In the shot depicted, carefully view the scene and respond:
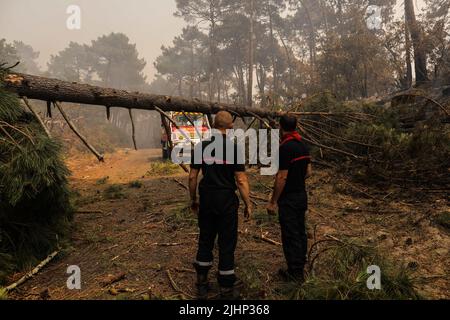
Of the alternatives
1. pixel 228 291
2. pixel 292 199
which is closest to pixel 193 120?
pixel 292 199

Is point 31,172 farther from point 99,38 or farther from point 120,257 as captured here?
point 99,38

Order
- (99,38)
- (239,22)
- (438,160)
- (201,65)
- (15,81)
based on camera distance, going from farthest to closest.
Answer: (99,38)
(201,65)
(239,22)
(438,160)
(15,81)

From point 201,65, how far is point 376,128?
41.6 metres

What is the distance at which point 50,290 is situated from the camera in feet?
11.5

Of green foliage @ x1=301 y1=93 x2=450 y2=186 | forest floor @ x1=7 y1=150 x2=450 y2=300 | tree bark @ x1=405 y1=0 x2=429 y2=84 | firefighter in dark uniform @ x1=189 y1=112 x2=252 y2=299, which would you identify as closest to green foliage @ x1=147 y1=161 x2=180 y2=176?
forest floor @ x1=7 y1=150 x2=450 y2=300

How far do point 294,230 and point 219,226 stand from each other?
0.92 meters

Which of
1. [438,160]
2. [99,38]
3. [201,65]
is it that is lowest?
[438,160]

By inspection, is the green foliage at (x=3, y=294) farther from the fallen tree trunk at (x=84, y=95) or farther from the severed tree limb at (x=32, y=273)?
the fallen tree trunk at (x=84, y=95)

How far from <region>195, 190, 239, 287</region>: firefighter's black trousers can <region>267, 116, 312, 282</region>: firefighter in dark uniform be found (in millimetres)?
626

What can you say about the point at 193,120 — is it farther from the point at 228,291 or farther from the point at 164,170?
the point at 228,291

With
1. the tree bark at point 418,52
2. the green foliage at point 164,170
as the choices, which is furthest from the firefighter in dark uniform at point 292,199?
the tree bark at point 418,52

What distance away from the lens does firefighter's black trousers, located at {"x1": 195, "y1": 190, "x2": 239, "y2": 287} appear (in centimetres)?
326

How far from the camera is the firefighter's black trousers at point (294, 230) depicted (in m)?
3.49

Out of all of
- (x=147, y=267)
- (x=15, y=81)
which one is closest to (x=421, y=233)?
(x=147, y=267)
